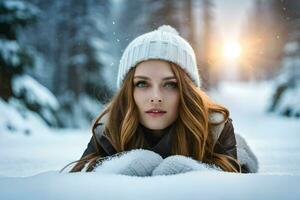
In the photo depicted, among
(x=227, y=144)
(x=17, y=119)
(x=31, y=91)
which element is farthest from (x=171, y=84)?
(x=31, y=91)

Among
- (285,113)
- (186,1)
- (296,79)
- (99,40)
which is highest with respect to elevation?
(186,1)

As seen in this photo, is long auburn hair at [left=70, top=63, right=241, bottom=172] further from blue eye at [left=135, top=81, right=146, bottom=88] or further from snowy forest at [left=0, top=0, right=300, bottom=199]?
snowy forest at [left=0, top=0, right=300, bottom=199]

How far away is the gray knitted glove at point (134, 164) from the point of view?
1790mm

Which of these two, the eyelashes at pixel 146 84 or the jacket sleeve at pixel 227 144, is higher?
the eyelashes at pixel 146 84

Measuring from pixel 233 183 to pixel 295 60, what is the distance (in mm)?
16149

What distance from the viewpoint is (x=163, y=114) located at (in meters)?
2.39

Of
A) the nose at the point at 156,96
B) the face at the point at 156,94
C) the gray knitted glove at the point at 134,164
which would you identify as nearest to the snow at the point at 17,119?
the face at the point at 156,94

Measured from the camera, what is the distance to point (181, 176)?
1.34m

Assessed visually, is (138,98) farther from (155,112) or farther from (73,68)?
(73,68)

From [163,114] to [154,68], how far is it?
25cm

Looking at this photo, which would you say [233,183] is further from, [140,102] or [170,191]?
[140,102]

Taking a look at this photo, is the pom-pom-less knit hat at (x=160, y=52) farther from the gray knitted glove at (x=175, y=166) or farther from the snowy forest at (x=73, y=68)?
the snowy forest at (x=73, y=68)

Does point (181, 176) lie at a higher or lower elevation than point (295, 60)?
lower

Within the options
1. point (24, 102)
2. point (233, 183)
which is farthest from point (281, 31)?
point (233, 183)
